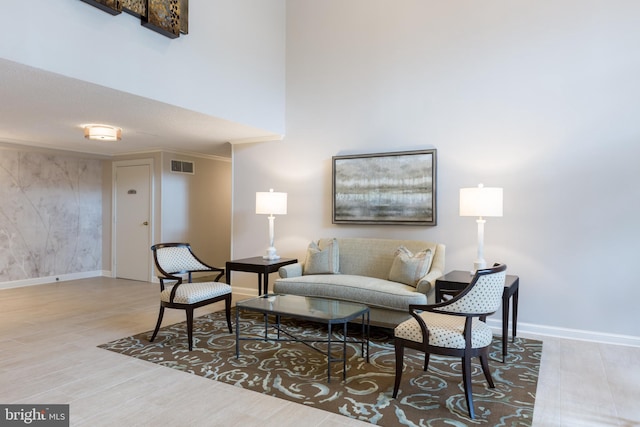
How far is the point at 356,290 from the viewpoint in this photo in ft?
12.0

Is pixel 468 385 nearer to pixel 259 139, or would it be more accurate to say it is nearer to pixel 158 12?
pixel 158 12

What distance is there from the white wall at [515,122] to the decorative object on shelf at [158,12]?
1.78 meters

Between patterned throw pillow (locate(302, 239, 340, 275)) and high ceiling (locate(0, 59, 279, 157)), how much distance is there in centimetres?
169

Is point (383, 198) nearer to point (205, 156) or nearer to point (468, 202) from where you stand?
point (468, 202)

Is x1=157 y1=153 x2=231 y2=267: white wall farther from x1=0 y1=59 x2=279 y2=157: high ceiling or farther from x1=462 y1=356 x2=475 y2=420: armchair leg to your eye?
x1=462 y1=356 x2=475 y2=420: armchair leg

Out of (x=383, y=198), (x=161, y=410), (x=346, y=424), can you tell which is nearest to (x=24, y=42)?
(x=161, y=410)

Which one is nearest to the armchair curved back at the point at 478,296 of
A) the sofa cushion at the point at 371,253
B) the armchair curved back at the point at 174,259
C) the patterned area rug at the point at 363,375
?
the patterned area rug at the point at 363,375

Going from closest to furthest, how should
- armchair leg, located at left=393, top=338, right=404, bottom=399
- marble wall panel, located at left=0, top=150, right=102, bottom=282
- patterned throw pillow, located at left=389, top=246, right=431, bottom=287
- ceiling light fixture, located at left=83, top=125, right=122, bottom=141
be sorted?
armchair leg, located at left=393, top=338, right=404, bottom=399 → patterned throw pillow, located at left=389, top=246, right=431, bottom=287 → ceiling light fixture, located at left=83, top=125, right=122, bottom=141 → marble wall panel, located at left=0, top=150, right=102, bottom=282

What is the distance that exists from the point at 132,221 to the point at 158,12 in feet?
13.8

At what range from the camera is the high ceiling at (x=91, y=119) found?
311 cm

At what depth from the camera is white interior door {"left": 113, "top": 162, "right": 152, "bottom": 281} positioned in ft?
21.3

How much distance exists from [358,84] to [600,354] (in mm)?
3559

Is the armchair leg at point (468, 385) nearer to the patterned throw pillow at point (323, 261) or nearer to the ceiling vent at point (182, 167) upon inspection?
the patterned throw pillow at point (323, 261)

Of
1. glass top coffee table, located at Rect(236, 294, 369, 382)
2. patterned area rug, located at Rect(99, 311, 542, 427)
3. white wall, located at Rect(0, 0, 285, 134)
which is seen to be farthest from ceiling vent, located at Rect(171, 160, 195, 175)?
glass top coffee table, located at Rect(236, 294, 369, 382)
